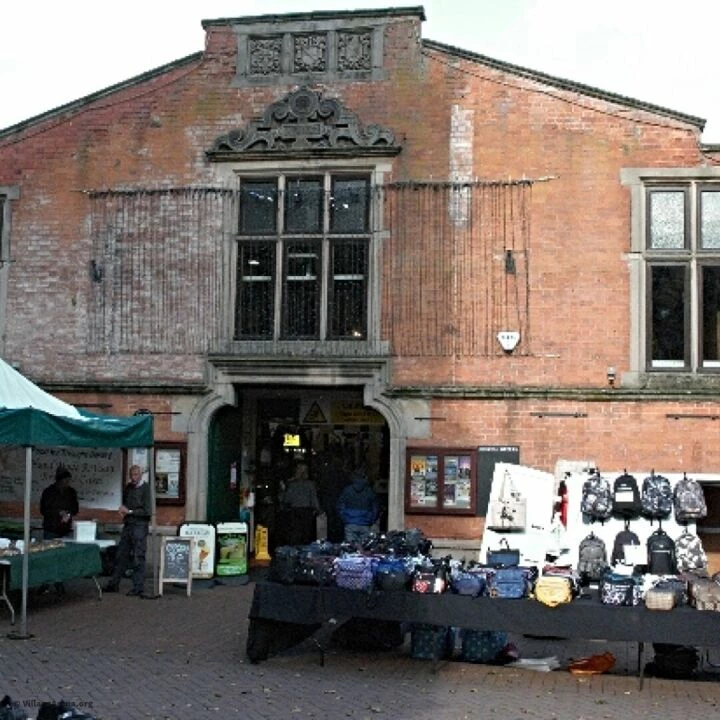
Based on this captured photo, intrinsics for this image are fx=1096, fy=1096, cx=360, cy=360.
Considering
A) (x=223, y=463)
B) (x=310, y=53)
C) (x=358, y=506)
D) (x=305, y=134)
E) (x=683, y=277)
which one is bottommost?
(x=358, y=506)

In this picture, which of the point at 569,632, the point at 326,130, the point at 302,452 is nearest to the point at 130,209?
the point at 326,130

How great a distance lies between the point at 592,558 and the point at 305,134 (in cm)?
771

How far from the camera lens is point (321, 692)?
8922 mm

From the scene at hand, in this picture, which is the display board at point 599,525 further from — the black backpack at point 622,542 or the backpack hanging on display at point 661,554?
the backpack hanging on display at point 661,554

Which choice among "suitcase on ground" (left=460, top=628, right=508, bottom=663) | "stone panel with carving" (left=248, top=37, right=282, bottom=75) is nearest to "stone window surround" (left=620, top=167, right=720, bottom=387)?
"stone panel with carving" (left=248, top=37, right=282, bottom=75)

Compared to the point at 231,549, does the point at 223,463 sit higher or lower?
higher

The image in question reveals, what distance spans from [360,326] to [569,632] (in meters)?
7.02

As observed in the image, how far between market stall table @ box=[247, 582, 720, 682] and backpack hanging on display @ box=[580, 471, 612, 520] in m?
2.40

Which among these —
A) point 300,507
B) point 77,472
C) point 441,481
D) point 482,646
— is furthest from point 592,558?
point 77,472

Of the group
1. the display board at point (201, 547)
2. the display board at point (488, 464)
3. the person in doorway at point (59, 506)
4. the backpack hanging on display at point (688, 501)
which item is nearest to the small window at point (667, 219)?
the display board at point (488, 464)

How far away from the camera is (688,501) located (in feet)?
38.2

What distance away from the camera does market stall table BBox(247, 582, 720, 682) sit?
899 cm

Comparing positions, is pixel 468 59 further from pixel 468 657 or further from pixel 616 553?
pixel 468 657

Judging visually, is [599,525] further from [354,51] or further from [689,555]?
[354,51]
